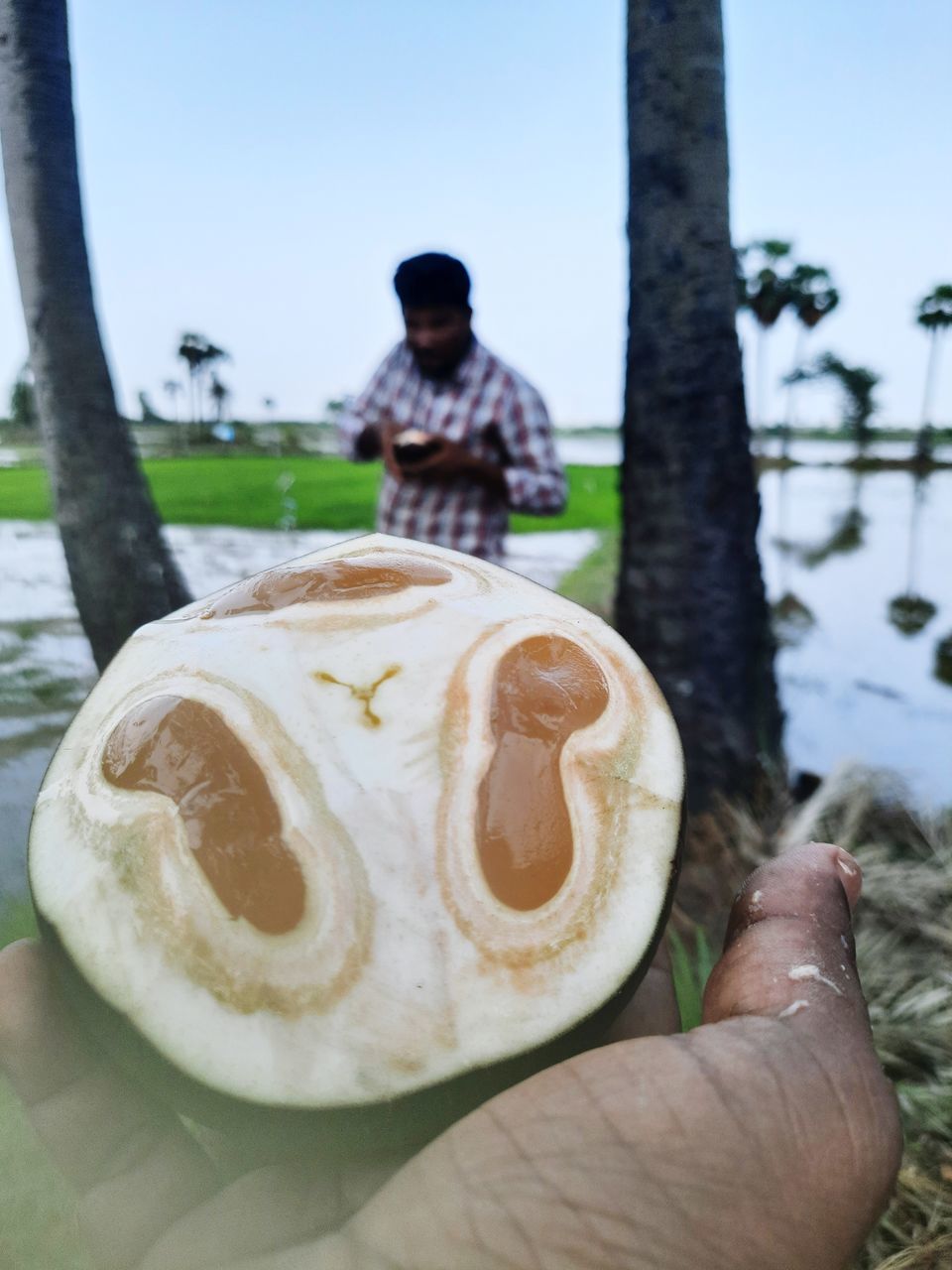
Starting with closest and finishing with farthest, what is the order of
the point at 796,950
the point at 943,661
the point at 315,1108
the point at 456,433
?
the point at 315,1108
the point at 796,950
the point at 456,433
the point at 943,661

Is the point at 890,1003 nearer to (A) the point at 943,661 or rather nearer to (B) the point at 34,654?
(B) the point at 34,654

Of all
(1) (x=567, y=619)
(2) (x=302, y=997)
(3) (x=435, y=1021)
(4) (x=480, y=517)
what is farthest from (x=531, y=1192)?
(4) (x=480, y=517)

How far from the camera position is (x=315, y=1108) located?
2.62ft

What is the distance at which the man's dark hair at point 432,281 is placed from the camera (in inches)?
94.3

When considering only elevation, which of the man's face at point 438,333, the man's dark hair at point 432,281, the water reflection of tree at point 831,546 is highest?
the man's dark hair at point 432,281

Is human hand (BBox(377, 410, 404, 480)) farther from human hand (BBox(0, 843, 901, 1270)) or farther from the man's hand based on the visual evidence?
human hand (BBox(0, 843, 901, 1270))

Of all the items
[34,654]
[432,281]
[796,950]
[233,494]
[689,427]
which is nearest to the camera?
[796,950]

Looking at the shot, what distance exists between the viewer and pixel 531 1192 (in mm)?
788

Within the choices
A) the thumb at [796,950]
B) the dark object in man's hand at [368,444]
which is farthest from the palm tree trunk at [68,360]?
the thumb at [796,950]

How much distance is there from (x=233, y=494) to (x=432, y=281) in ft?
12.8

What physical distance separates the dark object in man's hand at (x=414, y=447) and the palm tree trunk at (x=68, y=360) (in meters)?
0.93

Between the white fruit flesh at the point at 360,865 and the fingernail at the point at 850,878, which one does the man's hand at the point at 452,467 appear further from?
the fingernail at the point at 850,878

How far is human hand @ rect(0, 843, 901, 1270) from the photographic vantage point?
78cm

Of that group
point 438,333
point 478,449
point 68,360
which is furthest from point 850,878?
point 68,360
